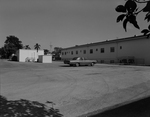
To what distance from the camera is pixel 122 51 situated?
29.9 metres

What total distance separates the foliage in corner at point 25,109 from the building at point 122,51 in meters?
21.4

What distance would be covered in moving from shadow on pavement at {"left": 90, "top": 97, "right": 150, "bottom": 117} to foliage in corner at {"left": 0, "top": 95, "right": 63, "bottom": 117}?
1.51m

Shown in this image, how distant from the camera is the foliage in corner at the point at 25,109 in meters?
4.01

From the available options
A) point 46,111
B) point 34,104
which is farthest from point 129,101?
point 34,104

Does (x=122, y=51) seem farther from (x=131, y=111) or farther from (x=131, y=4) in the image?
(x=131, y=4)

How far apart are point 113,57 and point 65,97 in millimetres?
27815

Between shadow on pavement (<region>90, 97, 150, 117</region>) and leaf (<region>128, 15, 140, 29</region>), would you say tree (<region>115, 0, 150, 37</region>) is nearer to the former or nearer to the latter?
leaf (<region>128, 15, 140, 29</region>)

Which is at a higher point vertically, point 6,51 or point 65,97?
point 6,51

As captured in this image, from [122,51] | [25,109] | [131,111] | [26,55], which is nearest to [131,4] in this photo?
[131,111]

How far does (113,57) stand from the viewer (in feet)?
105

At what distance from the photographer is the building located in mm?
25681

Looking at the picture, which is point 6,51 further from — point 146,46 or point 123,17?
point 123,17

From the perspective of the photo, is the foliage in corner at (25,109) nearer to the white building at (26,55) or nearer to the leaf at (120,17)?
the leaf at (120,17)

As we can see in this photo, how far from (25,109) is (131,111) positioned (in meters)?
3.33
